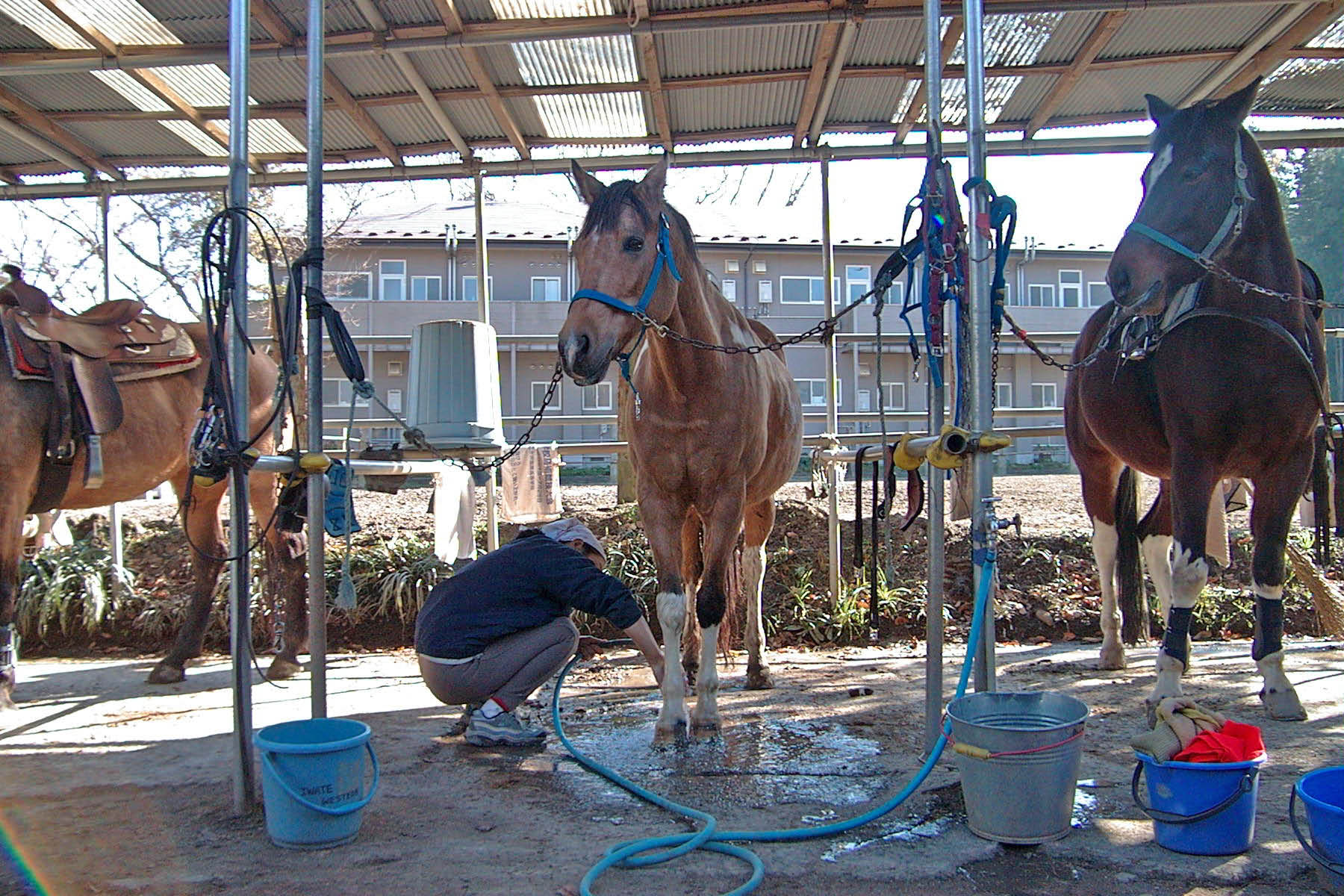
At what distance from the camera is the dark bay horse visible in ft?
15.4

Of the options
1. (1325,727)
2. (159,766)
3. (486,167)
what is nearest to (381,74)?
(486,167)

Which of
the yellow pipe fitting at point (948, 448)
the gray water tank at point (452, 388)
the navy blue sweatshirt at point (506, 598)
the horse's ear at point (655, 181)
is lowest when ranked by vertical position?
the navy blue sweatshirt at point (506, 598)

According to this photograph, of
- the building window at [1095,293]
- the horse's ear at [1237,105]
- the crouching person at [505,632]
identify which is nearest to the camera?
the crouching person at [505,632]

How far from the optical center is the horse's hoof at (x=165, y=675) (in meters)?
5.25

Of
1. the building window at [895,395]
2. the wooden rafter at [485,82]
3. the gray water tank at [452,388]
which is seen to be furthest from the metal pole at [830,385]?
the building window at [895,395]

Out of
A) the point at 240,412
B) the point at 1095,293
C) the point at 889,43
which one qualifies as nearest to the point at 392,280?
the point at 889,43

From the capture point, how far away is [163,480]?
571cm

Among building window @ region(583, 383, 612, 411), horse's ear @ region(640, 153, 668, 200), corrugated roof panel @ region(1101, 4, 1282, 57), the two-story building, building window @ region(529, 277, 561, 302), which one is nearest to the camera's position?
horse's ear @ region(640, 153, 668, 200)

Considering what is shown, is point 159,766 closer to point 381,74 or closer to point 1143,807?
point 1143,807

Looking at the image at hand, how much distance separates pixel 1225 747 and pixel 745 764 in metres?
1.64

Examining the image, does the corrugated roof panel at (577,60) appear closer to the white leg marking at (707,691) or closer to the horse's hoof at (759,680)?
the white leg marking at (707,691)

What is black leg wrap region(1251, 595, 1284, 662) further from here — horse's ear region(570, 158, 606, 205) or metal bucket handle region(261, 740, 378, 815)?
metal bucket handle region(261, 740, 378, 815)

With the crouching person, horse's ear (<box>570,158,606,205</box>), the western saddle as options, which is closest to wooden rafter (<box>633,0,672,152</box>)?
horse's ear (<box>570,158,606,205</box>)

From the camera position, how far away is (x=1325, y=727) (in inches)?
153
